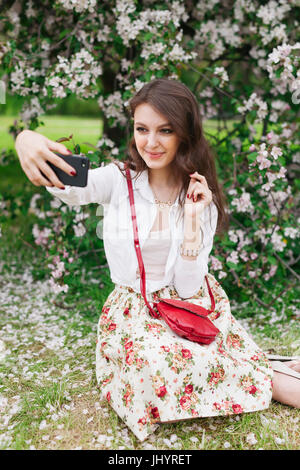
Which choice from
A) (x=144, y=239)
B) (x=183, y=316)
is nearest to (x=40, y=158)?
(x=144, y=239)

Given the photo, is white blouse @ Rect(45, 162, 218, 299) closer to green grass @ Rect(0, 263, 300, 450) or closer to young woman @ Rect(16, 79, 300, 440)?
young woman @ Rect(16, 79, 300, 440)

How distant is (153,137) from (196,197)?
316 millimetres

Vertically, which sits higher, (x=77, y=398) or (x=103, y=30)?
(x=103, y=30)

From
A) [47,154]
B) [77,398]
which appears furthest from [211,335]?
[47,154]

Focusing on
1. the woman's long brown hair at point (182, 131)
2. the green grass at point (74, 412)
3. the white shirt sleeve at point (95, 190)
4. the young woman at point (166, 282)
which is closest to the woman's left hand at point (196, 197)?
the young woman at point (166, 282)

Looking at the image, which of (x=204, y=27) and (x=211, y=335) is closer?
(x=211, y=335)

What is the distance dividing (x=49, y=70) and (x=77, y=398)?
187 cm

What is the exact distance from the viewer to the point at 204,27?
3.23 meters

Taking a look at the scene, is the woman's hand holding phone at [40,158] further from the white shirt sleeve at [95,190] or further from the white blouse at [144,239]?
the white blouse at [144,239]

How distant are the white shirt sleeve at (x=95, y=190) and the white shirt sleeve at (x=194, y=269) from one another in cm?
44

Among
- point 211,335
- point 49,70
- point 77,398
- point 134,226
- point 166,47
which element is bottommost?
point 77,398

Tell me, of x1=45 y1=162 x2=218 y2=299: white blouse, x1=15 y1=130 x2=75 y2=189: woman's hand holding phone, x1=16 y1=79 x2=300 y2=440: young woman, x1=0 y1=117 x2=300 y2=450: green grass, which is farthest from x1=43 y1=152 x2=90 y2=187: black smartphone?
x1=0 y1=117 x2=300 y2=450: green grass

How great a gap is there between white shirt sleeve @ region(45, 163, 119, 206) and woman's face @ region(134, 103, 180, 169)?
18cm

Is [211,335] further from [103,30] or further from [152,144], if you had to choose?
[103,30]
